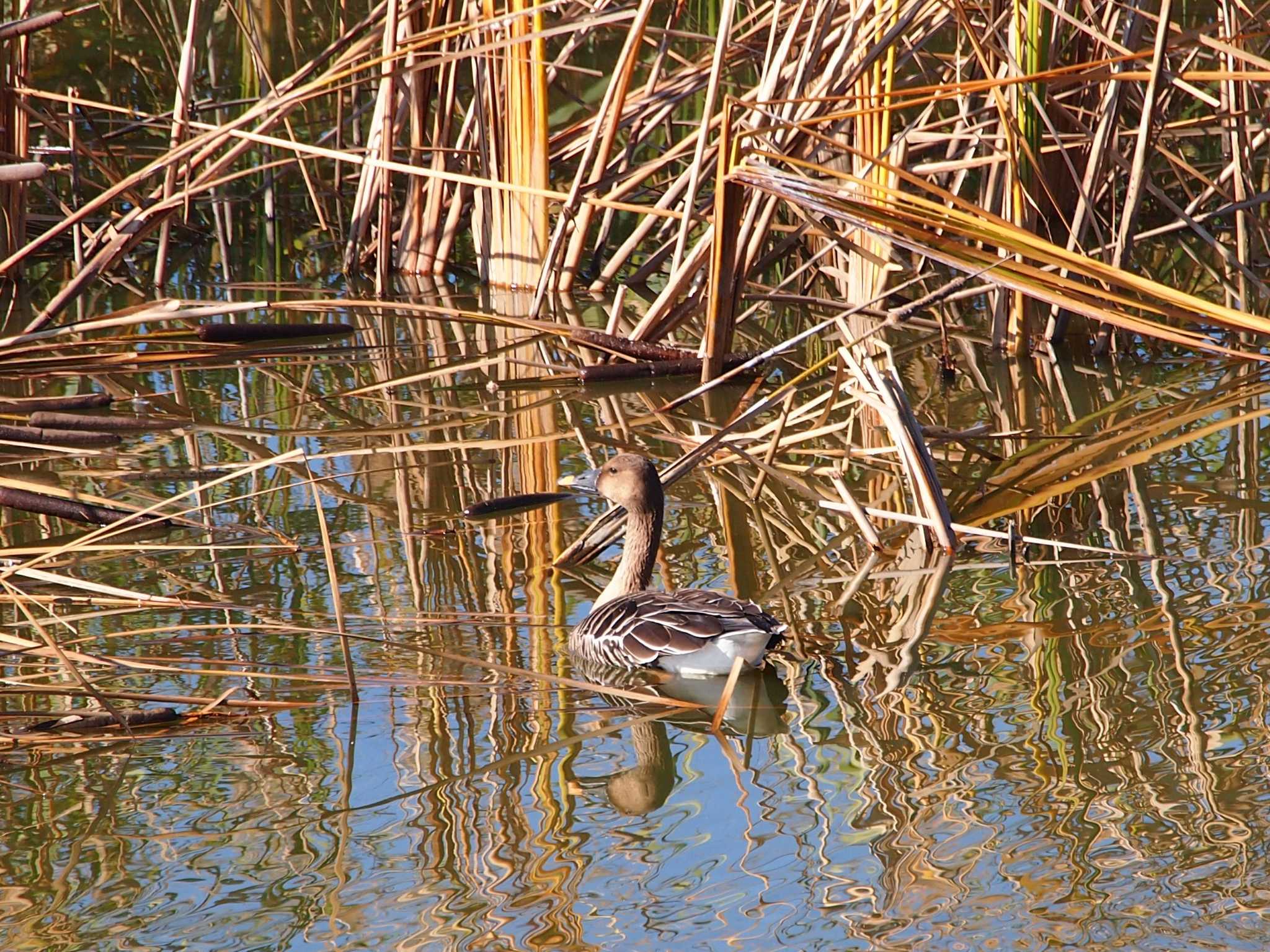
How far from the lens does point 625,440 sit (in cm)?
639

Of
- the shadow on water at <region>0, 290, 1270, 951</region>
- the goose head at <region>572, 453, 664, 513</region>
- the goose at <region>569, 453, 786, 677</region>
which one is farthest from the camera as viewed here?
the goose head at <region>572, 453, 664, 513</region>

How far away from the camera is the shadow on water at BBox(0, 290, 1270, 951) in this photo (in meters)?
2.96

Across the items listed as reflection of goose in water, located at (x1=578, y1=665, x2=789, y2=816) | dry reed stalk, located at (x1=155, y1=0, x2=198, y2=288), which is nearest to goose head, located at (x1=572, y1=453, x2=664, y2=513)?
reflection of goose in water, located at (x1=578, y1=665, x2=789, y2=816)

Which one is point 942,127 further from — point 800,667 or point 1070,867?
point 1070,867

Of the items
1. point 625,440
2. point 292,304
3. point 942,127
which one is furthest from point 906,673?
point 942,127

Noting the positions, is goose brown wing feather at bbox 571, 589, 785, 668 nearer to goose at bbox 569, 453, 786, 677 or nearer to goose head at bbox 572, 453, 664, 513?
goose at bbox 569, 453, 786, 677

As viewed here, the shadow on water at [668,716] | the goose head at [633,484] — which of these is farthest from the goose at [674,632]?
the goose head at [633,484]

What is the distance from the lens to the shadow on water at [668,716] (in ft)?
9.73

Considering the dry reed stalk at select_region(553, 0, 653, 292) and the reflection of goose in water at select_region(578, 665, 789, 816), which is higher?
the dry reed stalk at select_region(553, 0, 653, 292)

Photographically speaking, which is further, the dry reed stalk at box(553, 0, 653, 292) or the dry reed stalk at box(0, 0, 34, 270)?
the dry reed stalk at box(0, 0, 34, 270)

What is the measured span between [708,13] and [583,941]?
843 cm

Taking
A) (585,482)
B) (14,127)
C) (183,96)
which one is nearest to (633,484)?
(585,482)

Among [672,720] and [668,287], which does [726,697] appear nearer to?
[672,720]

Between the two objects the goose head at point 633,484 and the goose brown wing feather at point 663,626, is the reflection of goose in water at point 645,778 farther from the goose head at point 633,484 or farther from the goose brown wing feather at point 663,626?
the goose head at point 633,484
